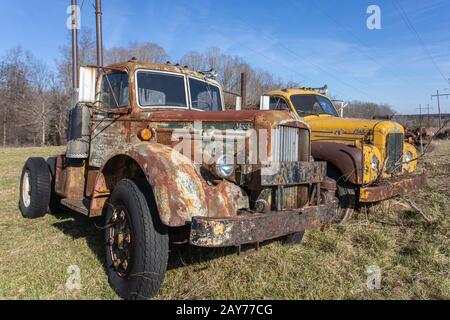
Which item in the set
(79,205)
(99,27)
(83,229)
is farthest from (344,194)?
(99,27)

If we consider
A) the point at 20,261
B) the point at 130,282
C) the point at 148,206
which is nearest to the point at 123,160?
the point at 148,206

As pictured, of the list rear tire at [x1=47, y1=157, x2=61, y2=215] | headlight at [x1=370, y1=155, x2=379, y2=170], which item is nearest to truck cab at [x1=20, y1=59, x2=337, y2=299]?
rear tire at [x1=47, y1=157, x2=61, y2=215]

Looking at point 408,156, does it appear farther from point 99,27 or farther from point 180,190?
point 99,27

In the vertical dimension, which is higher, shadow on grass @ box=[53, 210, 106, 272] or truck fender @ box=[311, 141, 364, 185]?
truck fender @ box=[311, 141, 364, 185]

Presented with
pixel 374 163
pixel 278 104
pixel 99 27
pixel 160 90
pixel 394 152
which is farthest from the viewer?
pixel 99 27

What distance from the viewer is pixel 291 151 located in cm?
374

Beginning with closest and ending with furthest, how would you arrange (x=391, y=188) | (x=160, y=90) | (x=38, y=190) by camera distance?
(x=160, y=90) < (x=391, y=188) < (x=38, y=190)

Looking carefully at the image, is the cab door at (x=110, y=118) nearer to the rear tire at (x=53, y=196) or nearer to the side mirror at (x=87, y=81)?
the side mirror at (x=87, y=81)

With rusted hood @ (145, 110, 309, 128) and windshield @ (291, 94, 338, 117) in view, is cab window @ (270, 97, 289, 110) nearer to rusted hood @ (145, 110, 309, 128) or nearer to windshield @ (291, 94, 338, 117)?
windshield @ (291, 94, 338, 117)

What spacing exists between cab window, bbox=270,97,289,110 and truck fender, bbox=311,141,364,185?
1.92m

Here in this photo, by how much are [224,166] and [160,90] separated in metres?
1.68

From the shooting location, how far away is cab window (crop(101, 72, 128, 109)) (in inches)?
179

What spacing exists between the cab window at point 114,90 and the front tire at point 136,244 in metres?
1.42

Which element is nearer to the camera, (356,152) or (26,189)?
(356,152)
